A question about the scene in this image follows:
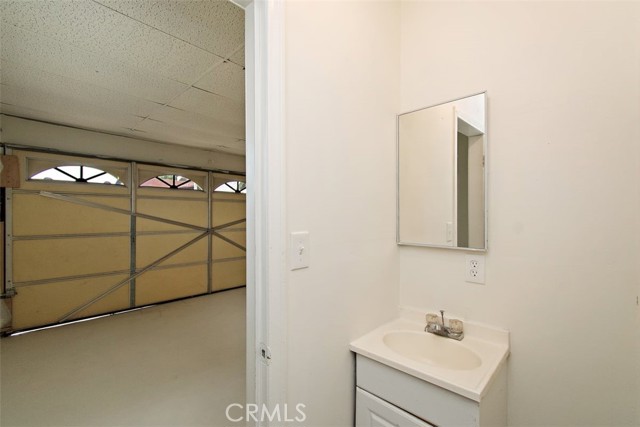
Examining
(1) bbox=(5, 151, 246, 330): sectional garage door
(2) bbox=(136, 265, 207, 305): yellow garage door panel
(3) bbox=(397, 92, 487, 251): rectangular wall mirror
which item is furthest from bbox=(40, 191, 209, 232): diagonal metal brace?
(3) bbox=(397, 92, 487, 251): rectangular wall mirror

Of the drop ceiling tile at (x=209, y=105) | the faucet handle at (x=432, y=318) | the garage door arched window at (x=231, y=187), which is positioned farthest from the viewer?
the garage door arched window at (x=231, y=187)

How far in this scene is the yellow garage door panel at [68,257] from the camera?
3014mm

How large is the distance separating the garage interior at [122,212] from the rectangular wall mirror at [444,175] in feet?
3.91

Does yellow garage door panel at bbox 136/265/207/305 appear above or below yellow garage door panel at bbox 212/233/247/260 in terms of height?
below

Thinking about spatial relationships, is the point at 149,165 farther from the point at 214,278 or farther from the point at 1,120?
the point at 214,278

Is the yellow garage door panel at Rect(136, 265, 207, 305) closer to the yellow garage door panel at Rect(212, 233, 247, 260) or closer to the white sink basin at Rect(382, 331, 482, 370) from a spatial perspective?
the yellow garage door panel at Rect(212, 233, 247, 260)

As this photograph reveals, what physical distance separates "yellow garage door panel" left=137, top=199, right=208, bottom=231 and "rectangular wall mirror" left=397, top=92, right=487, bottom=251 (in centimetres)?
378

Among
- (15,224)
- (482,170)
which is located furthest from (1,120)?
(482,170)

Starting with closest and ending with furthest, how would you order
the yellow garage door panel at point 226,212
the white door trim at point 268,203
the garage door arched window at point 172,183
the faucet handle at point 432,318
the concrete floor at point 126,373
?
1. the white door trim at point 268,203
2. the faucet handle at point 432,318
3. the concrete floor at point 126,373
4. the garage door arched window at point 172,183
5. the yellow garage door panel at point 226,212

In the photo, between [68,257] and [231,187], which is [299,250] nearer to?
[68,257]

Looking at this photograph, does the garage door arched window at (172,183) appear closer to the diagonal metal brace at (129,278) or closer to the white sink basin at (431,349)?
the diagonal metal brace at (129,278)

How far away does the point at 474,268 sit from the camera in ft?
4.24

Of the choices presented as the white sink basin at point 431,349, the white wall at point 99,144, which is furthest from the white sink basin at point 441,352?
the white wall at point 99,144

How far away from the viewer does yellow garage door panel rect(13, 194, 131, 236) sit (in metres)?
3.01
